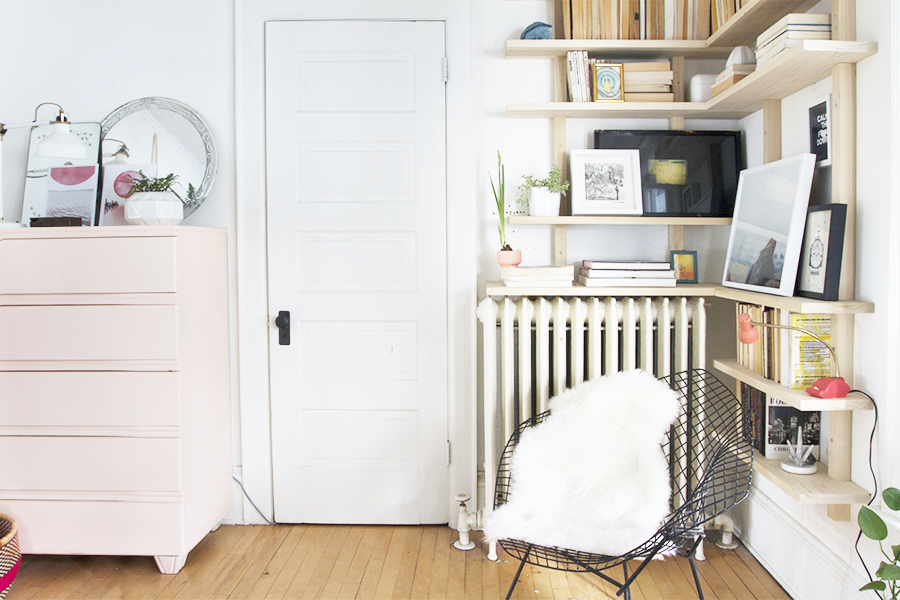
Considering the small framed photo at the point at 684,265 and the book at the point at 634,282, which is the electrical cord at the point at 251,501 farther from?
the small framed photo at the point at 684,265

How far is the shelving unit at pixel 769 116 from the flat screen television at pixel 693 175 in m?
0.07

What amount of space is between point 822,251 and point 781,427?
648mm

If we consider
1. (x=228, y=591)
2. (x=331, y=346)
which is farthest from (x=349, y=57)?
(x=228, y=591)

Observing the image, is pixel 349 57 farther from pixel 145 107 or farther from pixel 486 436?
pixel 486 436

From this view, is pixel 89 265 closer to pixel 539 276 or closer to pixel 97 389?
pixel 97 389

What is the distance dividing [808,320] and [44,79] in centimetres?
311

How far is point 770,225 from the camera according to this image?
209 centimetres

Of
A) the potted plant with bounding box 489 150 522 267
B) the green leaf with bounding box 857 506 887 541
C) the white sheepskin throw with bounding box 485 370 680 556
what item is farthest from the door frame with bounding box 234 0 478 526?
the green leaf with bounding box 857 506 887 541

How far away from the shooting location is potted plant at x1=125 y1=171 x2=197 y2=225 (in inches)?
92.0

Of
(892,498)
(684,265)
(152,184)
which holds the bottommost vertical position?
(892,498)

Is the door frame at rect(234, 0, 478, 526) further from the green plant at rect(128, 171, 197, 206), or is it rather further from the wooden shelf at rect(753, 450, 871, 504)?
the wooden shelf at rect(753, 450, 871, 504)

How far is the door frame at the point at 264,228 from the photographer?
8.39 feet

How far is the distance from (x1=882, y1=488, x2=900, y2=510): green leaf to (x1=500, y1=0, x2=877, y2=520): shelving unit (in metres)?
0.27

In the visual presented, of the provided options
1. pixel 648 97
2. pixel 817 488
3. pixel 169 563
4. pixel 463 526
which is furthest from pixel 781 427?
pixel 169 563
